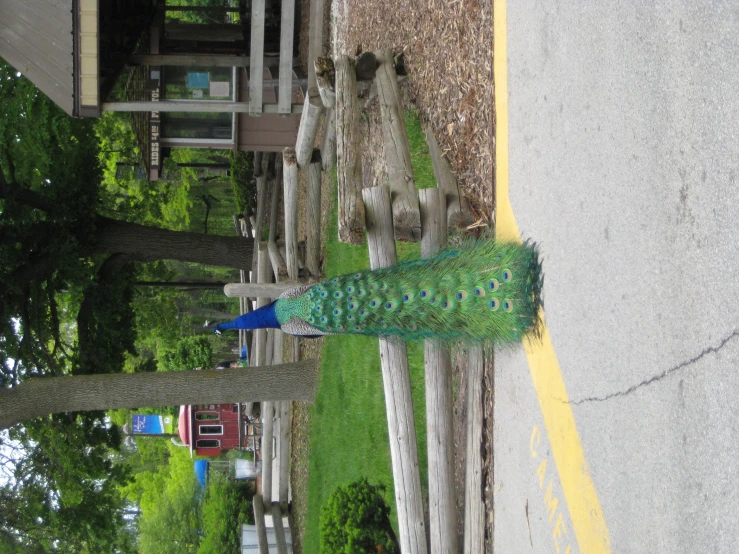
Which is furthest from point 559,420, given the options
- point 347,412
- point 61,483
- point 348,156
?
point 61,483

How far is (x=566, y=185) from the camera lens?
5090mm

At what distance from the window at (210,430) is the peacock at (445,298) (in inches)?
858

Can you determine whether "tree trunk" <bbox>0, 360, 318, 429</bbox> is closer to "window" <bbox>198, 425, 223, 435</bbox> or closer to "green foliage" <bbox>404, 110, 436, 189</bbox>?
"green foliage" <bbox>404, 110, 436, 189</bbox>

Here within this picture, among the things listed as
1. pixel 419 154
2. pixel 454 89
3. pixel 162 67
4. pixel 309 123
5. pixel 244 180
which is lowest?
pixel 419 154

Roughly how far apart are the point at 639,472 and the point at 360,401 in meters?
7.57

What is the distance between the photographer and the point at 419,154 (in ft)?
30.8

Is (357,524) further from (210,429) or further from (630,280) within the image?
A: (210,429)

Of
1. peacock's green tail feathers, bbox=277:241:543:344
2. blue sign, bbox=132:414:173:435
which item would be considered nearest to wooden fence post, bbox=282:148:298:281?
peacock's green tail feathers, bbox=277:241:543:344

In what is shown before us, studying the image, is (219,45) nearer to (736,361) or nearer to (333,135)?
(333,135)

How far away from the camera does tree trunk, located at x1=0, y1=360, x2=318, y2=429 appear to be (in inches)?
344

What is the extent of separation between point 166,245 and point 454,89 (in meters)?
6.53

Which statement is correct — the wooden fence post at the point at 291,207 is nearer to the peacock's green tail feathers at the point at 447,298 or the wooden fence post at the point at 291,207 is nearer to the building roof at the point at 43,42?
the building roof at the point at 43,42

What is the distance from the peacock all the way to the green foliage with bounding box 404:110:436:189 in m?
3.22

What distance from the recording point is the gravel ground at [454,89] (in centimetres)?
697
